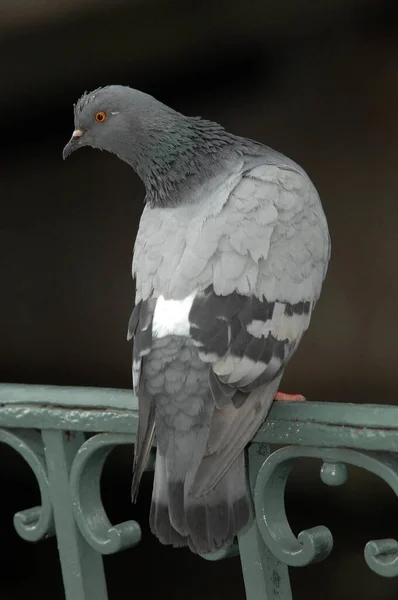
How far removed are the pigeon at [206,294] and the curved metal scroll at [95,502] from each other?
0.05m

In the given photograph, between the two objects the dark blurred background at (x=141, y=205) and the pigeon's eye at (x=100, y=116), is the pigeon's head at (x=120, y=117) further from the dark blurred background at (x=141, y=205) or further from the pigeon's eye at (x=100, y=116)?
the dark blurred background at (x=141, y=205)

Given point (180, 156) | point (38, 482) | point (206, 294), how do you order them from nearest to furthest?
point (38, 482)
point (206, 294)
point (180, 156)

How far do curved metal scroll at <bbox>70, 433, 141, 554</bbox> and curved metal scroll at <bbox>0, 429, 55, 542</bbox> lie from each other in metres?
0.08

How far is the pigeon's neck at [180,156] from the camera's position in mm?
2172

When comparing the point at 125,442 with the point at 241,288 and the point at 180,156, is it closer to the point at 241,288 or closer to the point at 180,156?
the point at 241,288

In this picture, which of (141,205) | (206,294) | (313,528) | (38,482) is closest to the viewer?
(313,528)

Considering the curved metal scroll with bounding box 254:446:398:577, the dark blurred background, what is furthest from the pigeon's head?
the dark blurred background

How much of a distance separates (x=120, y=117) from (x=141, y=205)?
2.78m

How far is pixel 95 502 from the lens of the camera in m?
1.62

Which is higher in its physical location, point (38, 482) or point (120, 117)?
point (120, 117)

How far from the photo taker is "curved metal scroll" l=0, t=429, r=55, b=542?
1660 millimetres

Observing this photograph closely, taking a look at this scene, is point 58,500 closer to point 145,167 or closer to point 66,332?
point 145,167

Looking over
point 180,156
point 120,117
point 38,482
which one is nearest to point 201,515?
point 38,482

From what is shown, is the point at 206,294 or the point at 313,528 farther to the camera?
the point at 206,294
